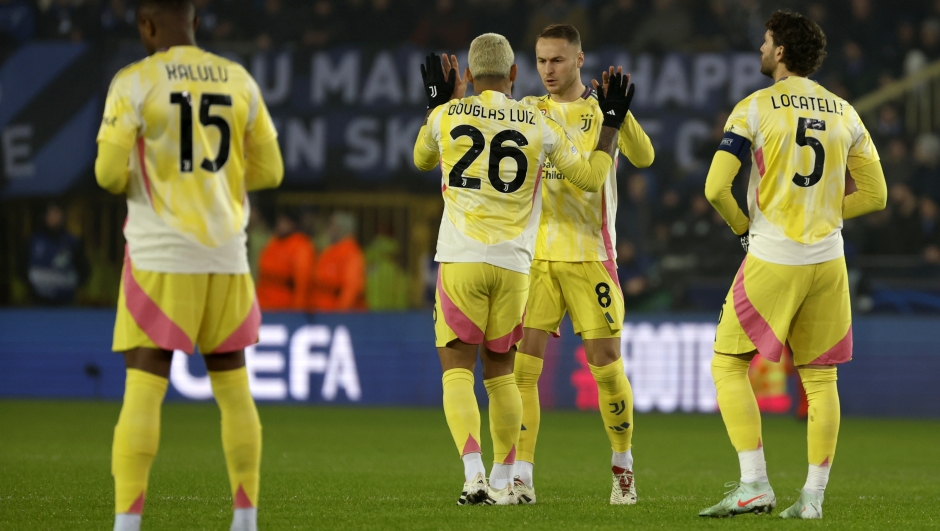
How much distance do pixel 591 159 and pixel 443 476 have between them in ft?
8.05

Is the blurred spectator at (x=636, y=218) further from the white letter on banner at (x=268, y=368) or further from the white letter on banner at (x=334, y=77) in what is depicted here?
the white letter on banner at (x=268, y=368)

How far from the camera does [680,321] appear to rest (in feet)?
42.8

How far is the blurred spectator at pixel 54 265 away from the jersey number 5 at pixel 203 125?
11072 mm

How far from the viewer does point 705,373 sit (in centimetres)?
1293

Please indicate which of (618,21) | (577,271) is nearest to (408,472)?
(577,271)

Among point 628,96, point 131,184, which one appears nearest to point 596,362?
point 628,96

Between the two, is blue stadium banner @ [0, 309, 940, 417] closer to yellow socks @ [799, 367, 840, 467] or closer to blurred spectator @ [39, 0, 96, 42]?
blurred spectator @ [39, 0, 96, 42]

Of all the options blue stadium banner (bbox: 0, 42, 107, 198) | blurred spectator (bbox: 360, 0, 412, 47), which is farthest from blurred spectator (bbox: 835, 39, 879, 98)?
blue stadium banner (bbox: 0, 42, 107, 198)

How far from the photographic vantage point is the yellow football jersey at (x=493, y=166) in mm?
5574

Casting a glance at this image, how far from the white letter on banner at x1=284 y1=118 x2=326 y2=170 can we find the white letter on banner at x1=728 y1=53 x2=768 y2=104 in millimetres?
5092

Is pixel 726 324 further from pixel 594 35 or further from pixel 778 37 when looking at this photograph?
pixel 594 35

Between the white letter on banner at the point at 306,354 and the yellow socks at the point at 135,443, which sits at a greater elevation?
the yellow socks at the point at 135,443

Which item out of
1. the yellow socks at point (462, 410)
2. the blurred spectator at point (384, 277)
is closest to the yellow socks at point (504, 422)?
the yellow socks at point (462, 410)

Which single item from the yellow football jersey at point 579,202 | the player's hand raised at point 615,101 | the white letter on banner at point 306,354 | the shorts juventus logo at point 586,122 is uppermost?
the player's hand raised at point 615,101
